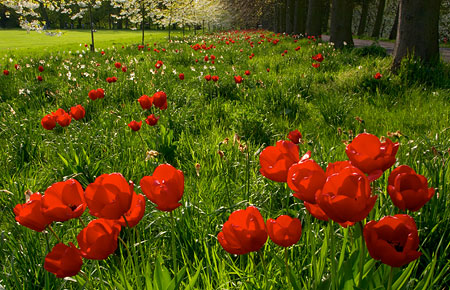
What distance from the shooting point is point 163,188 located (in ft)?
3.57

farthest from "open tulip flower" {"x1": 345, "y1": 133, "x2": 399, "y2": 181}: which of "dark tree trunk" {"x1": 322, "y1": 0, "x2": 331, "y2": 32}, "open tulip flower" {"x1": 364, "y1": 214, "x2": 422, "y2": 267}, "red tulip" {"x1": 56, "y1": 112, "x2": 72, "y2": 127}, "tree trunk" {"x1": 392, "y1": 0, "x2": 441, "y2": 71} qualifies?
"dark tree trunk" {"x1": 322, "y1": 0, "x2": 331, "y2": 32}

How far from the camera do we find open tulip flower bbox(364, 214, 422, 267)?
0.82 m

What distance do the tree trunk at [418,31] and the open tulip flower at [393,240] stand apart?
6131mm

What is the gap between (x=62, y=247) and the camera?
985mm

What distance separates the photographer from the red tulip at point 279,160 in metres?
Result: 1.22

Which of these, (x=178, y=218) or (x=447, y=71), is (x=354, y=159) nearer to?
(x=178, y=218)

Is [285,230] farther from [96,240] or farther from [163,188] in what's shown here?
[96,240]

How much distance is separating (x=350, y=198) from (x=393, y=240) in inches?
7.0

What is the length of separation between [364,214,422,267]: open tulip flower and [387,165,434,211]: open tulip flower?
0.11 metres

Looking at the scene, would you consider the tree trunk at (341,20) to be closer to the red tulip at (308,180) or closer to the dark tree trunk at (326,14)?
the red tulip at (308,180)

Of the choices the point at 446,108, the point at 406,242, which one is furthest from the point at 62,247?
the point at 446,108

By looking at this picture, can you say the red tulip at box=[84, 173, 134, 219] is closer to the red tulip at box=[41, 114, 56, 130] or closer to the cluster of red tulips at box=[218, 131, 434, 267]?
the cluster of red tulips at box=[218, 131, 434, 267]

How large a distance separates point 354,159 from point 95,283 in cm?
122

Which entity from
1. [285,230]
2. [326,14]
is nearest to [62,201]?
[285,230]
